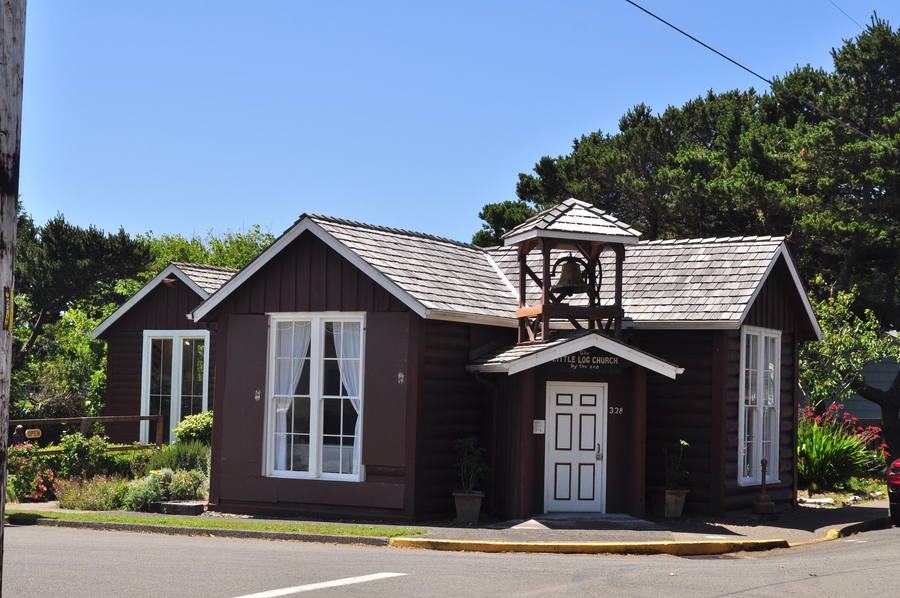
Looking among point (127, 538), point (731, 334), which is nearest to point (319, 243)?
point (127, 538)

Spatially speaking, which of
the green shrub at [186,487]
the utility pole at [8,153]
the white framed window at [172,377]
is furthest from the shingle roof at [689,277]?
the utility pole at [8,153]

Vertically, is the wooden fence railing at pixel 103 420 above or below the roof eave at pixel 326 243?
below

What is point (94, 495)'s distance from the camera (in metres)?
19.1

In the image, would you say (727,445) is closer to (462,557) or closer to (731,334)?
(731,334)

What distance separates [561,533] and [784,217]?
2304 cm

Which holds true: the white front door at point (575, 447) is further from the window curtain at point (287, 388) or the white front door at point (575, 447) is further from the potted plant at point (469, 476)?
the window curtain at point (287, 388)

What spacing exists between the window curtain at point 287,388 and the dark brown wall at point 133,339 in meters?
7.98

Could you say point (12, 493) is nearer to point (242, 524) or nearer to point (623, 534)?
point (242, 524)

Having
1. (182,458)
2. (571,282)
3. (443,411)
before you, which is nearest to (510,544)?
(443,411)

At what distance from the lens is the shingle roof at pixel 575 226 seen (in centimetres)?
1745

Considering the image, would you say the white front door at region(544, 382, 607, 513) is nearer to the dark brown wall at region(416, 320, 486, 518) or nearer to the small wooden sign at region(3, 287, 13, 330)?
the dark brown wall at region(416, 320, 486, 518)

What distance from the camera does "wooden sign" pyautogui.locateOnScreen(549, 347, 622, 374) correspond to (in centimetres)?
1727

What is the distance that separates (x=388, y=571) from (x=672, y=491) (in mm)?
7551

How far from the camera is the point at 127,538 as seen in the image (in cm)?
1509
